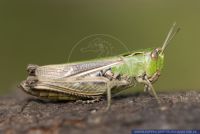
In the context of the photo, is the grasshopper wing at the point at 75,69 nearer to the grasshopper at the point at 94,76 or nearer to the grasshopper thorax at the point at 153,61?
the grasshopper at the point at 94,76

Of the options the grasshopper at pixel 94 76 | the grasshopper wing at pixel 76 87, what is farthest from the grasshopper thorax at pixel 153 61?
the grasshopper wing at pixel 76 87

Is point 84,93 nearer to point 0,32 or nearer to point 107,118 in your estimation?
point 107,118

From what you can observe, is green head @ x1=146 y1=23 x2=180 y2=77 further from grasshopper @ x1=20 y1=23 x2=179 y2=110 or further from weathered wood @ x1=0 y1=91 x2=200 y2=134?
weathered wood @ x1=0 y1=91 x2=200 y2=134

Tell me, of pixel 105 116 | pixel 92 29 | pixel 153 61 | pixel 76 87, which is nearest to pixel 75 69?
pixel 76 87

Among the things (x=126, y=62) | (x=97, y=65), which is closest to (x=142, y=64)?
(x=126, y=62)

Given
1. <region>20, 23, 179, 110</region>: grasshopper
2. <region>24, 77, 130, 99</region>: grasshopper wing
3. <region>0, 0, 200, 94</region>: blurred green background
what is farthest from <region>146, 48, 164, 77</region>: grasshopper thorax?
<region>0, 0, 200, 94</region>: blurred green background

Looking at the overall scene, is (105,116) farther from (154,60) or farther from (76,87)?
(154,60)
